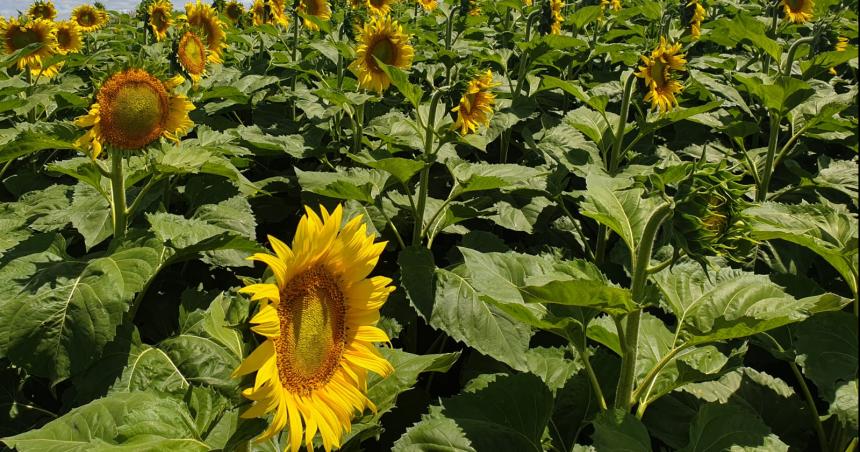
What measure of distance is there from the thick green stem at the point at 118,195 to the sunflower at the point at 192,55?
5.82ft

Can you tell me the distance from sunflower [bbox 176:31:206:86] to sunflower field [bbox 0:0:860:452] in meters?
0.02

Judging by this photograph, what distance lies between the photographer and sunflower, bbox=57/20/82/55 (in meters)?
6.11

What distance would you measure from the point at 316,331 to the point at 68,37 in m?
5.92

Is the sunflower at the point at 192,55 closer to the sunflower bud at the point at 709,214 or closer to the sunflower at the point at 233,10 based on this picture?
the sunflower bud at the point at 709,214

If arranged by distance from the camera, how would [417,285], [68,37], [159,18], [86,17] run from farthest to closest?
[86,17]
[68,37]
[159,18]
[417,285]

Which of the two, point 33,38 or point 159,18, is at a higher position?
point 159,18

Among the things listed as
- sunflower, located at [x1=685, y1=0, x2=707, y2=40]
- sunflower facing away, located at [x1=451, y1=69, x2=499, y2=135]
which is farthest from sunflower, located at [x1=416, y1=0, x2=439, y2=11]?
sunflower facing away, located at [x1=451, y1=69, x2=499, y2=135]

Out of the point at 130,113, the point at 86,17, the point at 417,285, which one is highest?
the point at 86,17

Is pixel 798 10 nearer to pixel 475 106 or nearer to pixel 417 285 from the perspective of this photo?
pixel 475 106

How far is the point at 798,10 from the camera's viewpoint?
6500 millimetres

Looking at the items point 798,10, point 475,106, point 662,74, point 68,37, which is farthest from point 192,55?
point 798,10

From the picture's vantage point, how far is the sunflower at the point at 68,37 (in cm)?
611

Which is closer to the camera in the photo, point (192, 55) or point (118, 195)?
point (118, 195)

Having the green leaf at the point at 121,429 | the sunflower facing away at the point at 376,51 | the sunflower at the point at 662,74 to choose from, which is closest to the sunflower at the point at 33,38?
the sunflower facing away at the point at 376,51
